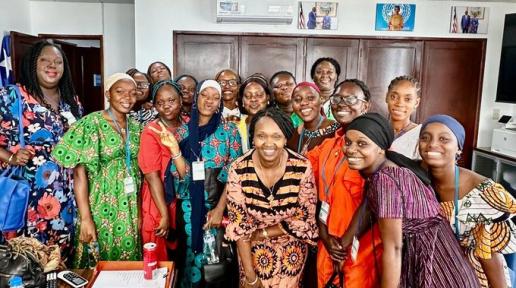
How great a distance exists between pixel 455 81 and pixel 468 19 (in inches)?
32.8

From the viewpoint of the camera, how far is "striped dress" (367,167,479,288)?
148 centimetres

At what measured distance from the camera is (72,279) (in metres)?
1.72

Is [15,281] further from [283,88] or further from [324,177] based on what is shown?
[283,88]

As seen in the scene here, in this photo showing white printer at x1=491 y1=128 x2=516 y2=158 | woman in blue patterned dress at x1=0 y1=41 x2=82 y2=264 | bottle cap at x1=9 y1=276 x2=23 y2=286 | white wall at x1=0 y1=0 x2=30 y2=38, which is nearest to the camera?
bottle cap at x1=9 y1=276 x2=23 y2=286

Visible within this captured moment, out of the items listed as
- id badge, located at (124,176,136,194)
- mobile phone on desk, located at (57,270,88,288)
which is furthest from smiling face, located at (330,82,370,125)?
mobile phone on desk, located at (57,270,88,288)

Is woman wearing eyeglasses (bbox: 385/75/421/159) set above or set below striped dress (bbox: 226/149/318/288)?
above

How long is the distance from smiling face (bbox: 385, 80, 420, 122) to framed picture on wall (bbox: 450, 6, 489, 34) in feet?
11.6

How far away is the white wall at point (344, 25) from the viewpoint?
5.05 m

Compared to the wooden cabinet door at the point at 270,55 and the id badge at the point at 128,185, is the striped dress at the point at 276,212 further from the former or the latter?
the wooden cabinet door at the point at 270,55

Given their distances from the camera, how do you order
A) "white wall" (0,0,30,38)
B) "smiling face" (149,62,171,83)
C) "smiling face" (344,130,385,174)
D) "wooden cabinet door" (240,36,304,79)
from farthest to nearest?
"wooden cabinet door" (240,36,304,79), "white wall" (0,0,30,38), "smiling face" (149,62,171,83), "smiling face" (344,130,385,174)

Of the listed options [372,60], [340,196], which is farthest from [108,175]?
[372,60]

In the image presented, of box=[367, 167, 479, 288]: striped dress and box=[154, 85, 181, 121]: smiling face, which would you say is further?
box=[154, 85, 181, 121]: smiling face

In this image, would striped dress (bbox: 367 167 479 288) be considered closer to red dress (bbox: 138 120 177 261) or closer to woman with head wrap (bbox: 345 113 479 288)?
woman with head wrap (bbox: 345 113 479 288)

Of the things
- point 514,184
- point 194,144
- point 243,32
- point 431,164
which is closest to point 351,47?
point 243,32
